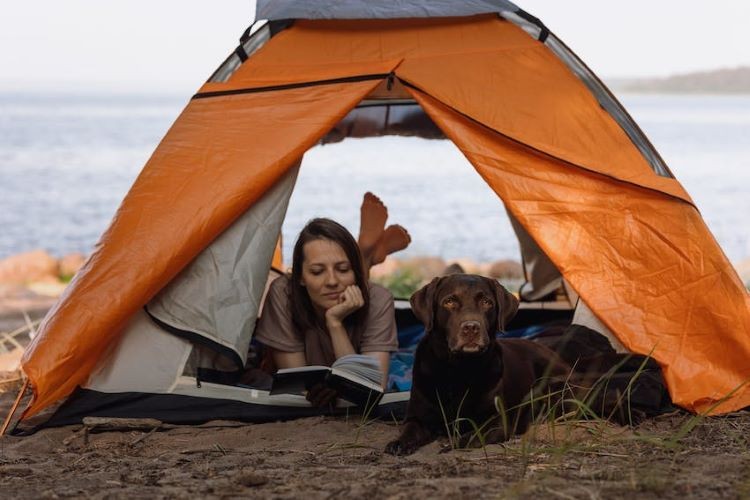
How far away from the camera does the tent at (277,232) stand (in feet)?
12.7

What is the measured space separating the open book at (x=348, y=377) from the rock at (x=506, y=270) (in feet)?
16.8

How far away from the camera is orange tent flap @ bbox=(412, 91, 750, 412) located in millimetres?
3959

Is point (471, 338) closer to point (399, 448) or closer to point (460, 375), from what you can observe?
point (460, 375)

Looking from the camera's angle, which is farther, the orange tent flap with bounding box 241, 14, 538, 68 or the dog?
the orange tent flap with bounding box 241, 14, 538, 68

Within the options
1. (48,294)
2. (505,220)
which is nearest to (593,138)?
(48,294)

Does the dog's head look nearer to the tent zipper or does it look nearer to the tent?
the tent

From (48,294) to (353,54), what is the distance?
545 cm

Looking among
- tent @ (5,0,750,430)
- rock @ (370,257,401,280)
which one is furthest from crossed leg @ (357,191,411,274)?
rock @ (370,257,401,280)

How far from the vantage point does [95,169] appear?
25.0m

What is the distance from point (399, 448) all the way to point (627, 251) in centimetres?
123

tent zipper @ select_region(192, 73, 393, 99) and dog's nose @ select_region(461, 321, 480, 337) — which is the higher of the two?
tent zipper @ select_region(192, 73, 393, 99)

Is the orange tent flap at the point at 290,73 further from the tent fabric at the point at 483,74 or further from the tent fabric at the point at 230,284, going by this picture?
the tent fabric at the point at 230,284

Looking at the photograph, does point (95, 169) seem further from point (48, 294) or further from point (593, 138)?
point (593, 138)

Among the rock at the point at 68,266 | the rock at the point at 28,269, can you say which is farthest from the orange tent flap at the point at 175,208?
the rock at the point at 68,266
